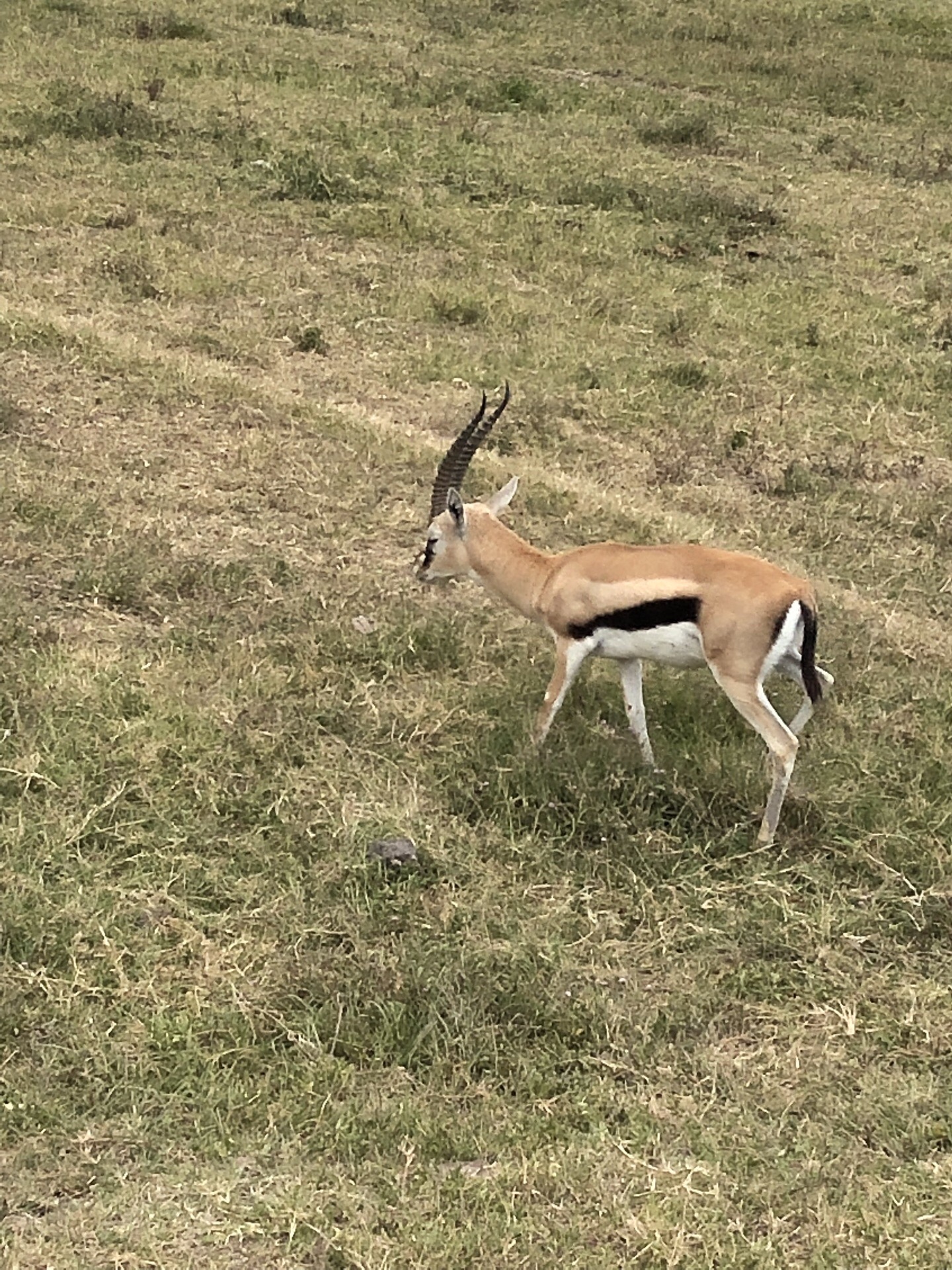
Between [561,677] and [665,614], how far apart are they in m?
0.44

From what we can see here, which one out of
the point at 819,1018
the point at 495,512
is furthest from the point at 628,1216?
the point at 495,512

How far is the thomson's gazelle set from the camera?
4.01 metres

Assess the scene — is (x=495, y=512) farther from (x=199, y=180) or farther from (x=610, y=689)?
(x=199, y=180)

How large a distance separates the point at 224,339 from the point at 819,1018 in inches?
→ 201

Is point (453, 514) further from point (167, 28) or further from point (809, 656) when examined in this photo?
point (167, 28)

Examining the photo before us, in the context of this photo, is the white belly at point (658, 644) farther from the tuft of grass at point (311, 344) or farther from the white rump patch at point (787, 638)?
the tuft of grass at point (311, 344)

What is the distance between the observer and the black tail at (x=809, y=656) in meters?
4.02

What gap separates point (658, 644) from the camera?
164 inches

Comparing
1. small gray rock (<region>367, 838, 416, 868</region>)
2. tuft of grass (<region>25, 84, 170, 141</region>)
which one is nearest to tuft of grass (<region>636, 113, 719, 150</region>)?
tuft of grass (<region>25, 84, 170, 141</region>)

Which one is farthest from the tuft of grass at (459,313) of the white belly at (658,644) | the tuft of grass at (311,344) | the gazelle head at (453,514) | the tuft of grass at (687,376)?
the white belly at (658,644)

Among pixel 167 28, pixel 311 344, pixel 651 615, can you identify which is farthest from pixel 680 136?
pixel 651 615

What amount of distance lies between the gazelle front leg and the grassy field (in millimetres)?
83

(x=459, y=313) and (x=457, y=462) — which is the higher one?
(x=457, y=462)

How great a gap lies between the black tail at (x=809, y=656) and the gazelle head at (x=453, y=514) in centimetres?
116
